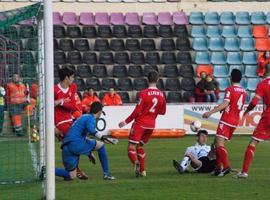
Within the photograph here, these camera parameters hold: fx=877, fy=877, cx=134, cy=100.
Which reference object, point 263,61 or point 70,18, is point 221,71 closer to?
point 263,61

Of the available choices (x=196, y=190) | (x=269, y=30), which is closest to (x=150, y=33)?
(x=269, y=30)

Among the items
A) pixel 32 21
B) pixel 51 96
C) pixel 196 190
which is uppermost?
pixel 32 21

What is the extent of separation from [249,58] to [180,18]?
3.05 metres

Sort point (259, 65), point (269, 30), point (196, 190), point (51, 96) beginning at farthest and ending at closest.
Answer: point (269, 30)
point (259, 65)
point (196, 190)
point (51, 96)

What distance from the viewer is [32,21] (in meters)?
14.4

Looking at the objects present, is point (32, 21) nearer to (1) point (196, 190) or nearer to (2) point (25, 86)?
(2) point (25, 86)

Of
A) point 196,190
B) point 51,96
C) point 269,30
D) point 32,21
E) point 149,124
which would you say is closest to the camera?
point 51,96

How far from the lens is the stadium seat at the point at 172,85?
3102cm

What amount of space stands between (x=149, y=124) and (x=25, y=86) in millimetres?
2332

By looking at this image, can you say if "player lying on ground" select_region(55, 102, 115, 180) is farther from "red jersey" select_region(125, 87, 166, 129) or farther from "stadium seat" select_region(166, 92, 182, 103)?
"stadium seat" select_region(166, 92, 182, 103)

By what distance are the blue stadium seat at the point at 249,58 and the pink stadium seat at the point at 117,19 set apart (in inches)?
186

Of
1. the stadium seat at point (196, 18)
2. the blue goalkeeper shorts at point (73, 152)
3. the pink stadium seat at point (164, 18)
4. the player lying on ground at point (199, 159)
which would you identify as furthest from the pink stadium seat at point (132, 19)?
the blue goalkeeper shorts at point (73, 152)

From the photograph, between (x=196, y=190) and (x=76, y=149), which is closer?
(x=196, y=190)

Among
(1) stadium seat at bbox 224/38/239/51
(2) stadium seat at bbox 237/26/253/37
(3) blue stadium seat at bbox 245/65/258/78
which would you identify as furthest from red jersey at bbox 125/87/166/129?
(2) stadium seat at bbox 237/26/253/37
